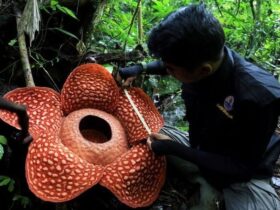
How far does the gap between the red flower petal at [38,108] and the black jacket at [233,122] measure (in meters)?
0.63

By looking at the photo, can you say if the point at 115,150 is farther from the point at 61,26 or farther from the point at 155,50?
the point at 61,26

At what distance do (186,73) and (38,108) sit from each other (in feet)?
3.14

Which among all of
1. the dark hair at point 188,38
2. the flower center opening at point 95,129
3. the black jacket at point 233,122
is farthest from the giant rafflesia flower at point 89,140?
the dark hair at point 188,38

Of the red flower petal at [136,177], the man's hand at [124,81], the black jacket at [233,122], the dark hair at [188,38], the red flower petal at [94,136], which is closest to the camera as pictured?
the dark hair at [188,38]

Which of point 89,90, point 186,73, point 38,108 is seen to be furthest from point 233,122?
point 38,108

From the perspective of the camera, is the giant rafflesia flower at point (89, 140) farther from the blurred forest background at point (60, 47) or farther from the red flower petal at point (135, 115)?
the blurred forest background at point (60, 47)

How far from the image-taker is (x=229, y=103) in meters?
2.09

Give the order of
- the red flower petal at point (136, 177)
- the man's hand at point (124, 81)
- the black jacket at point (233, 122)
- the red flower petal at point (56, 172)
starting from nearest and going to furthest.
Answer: the black jacket at point (233, 122), the red flower petal at point (56, 172), the red flower petal at point (136, 177), the man's hand at point (124, 81)

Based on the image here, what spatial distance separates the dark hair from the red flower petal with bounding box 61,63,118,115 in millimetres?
757

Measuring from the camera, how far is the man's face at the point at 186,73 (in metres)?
1.95

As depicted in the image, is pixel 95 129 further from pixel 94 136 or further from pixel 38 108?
pixel 38 108

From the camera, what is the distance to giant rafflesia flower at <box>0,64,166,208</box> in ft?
6.91

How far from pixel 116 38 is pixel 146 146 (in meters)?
1.65

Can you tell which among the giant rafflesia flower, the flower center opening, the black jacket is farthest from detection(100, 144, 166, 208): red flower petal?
the flower center opening
